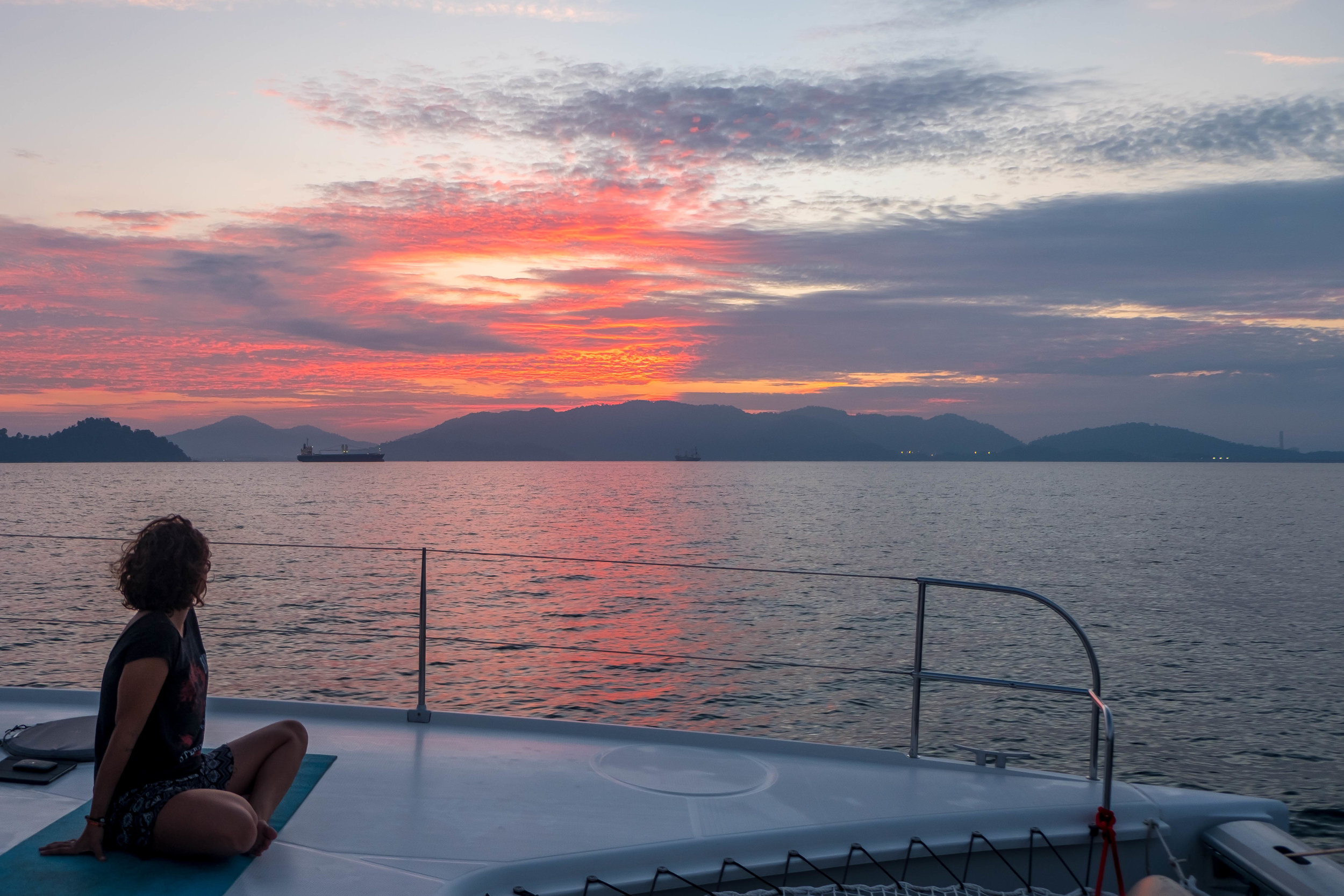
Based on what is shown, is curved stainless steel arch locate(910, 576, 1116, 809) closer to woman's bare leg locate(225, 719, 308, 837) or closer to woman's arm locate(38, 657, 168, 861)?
woman's bare leg locate(225, 719, 308, 837)

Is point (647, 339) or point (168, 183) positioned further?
point (647, 339)

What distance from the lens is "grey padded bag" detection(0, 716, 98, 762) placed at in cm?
307

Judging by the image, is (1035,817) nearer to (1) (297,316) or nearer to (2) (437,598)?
(2) (437,598)

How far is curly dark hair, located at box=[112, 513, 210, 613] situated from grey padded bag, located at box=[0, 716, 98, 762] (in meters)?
1.09

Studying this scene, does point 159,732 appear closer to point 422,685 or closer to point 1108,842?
point 422,685

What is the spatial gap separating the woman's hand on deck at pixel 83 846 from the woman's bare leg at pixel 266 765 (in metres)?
0.33

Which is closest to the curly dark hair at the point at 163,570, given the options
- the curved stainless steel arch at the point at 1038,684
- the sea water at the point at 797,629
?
the curved stainless steel arch at the point at 1038,684

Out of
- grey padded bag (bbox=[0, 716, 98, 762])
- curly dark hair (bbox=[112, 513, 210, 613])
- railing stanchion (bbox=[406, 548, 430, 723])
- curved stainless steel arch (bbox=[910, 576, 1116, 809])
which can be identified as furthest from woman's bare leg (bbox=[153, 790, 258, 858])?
curved stainless steel arch (bbox=[910, 576, 1116, 809])

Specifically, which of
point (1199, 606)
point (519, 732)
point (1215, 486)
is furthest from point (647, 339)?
point (1215, 486)

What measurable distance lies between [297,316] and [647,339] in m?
14.3

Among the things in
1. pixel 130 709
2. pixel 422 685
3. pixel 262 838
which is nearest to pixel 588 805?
pixel 262 838

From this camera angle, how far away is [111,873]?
222 cm

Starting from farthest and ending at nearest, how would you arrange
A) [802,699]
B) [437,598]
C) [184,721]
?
[437,598] → [802,699] → [184,721]

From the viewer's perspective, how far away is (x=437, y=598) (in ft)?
64.4
